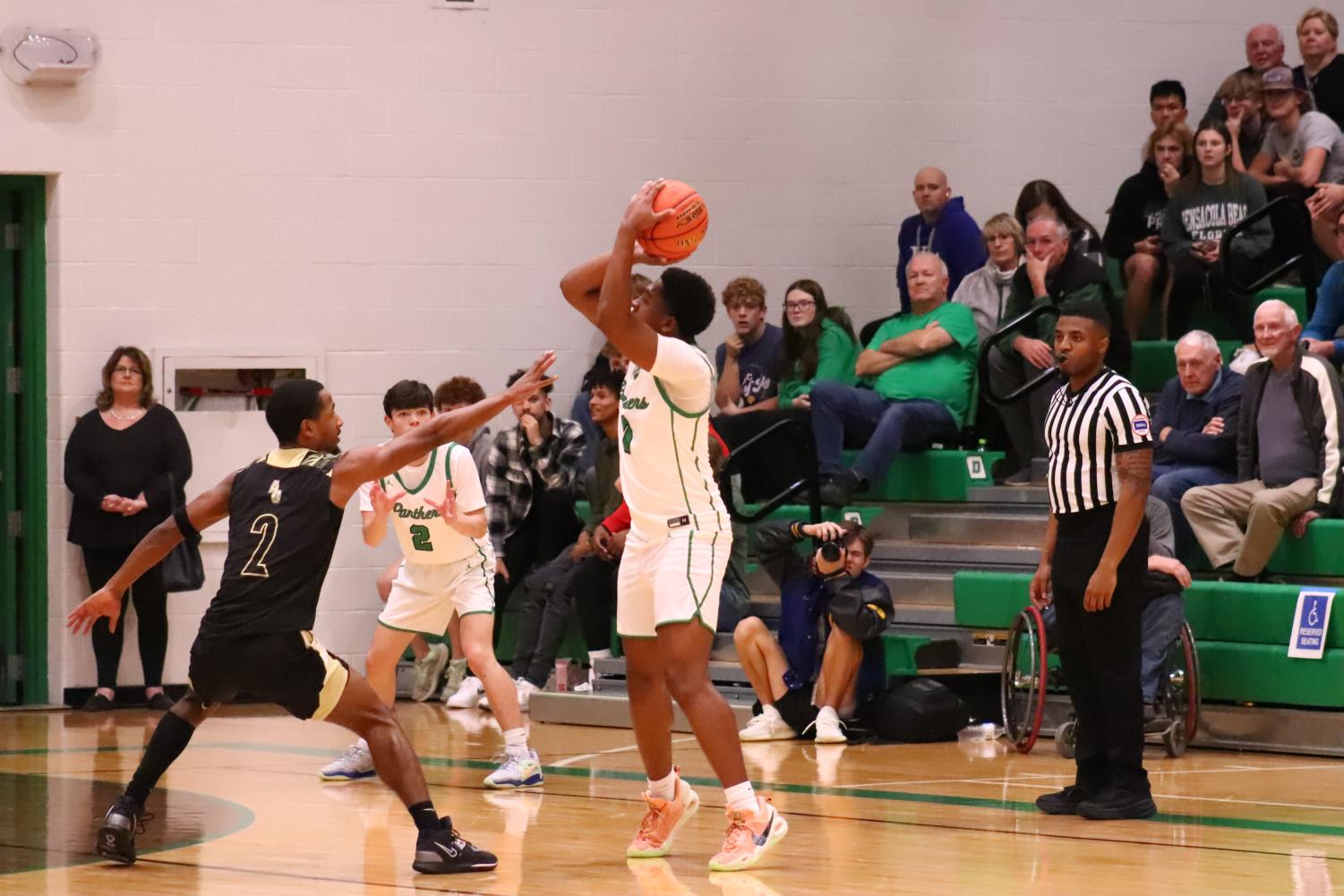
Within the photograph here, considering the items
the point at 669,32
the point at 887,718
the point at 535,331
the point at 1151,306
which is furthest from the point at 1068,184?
the point at 887,718

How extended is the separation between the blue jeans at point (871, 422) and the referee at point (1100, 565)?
3692 millimetres

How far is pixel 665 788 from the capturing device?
19.9 ft

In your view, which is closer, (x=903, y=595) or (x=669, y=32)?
(x=903, y=595)

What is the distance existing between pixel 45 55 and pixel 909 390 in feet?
16.8

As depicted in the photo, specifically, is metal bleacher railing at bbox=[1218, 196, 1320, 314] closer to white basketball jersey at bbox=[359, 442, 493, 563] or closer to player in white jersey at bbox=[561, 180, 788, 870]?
white basketball jersey at bbox=[359, 442, 493, 563]

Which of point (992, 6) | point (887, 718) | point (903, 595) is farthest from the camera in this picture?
point (992, 6)

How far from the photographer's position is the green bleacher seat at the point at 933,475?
→ 1095cm

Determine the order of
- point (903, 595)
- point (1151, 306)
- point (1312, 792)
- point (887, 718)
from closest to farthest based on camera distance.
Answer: point (1312, 792)
point (887, 718)
point (903, 595)
point (1151, 306)

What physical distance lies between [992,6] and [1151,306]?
2.43m

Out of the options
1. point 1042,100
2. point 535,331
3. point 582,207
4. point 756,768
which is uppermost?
point 1042,100

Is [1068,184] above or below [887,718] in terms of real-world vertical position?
above

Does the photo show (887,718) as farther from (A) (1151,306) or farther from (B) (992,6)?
(B) (992,6)

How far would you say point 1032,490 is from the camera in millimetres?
10664

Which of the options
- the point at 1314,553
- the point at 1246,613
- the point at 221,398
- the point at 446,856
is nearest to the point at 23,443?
the point at 221,398
